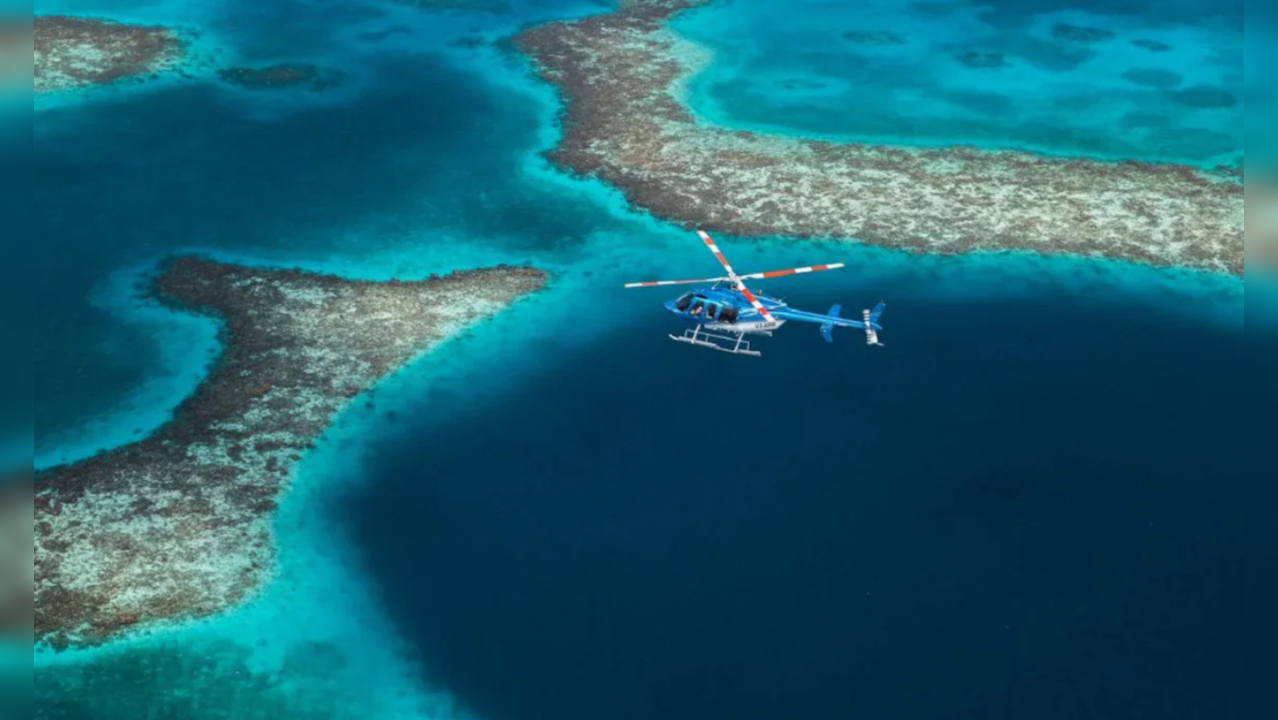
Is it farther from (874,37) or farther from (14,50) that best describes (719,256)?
(14,50)

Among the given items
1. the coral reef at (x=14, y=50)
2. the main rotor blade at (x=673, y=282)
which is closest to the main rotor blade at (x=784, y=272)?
the main rotor blade at (x=673, y=282)

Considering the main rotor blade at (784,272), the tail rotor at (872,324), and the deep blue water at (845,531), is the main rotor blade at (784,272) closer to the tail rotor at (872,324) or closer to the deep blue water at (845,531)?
the tail rotor at (872,324)

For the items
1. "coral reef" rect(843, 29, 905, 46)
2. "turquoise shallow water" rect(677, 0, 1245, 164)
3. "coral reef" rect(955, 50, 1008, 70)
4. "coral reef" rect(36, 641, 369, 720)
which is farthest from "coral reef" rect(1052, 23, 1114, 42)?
"coral reef" rect(36, 641, 369, 720)

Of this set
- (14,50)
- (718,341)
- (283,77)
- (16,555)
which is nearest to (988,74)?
(718,341)

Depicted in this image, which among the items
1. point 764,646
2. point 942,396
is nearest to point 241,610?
point 764,646

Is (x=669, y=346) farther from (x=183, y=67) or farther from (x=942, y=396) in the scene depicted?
(x=183, y=67)

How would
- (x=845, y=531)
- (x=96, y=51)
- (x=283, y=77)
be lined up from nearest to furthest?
(x=845, y=531), (x=283, y=77), (x=96, y=51)
